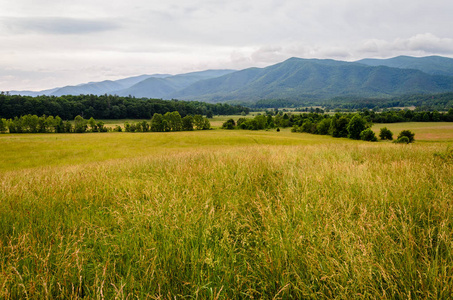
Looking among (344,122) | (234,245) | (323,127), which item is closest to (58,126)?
(234,245)

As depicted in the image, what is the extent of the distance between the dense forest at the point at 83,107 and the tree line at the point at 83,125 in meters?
18.5

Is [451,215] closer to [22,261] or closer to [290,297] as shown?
[290,297]

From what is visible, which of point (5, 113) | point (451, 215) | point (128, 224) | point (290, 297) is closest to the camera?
point (290, 297)

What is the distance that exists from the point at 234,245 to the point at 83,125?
10002cm

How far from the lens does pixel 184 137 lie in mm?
51031

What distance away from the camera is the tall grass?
80.7 inches

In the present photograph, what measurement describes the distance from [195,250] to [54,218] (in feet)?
8.91

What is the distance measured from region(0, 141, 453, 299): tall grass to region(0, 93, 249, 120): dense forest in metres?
128

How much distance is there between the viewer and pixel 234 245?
94.6 inches

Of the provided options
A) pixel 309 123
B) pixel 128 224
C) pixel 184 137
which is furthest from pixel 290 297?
pixel 309 123

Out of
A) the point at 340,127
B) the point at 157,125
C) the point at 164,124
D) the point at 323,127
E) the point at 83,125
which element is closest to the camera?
the point at 83,125

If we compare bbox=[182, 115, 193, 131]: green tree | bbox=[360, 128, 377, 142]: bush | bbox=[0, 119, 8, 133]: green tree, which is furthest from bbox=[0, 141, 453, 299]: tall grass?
bbox=[0, 119, 8, 133]: green tree

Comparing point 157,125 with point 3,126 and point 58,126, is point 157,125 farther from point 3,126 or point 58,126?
point 3,126

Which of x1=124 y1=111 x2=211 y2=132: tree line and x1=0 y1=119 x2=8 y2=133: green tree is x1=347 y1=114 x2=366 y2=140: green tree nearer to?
x1=124 y1=111 x2=211 y2=132: tree line
